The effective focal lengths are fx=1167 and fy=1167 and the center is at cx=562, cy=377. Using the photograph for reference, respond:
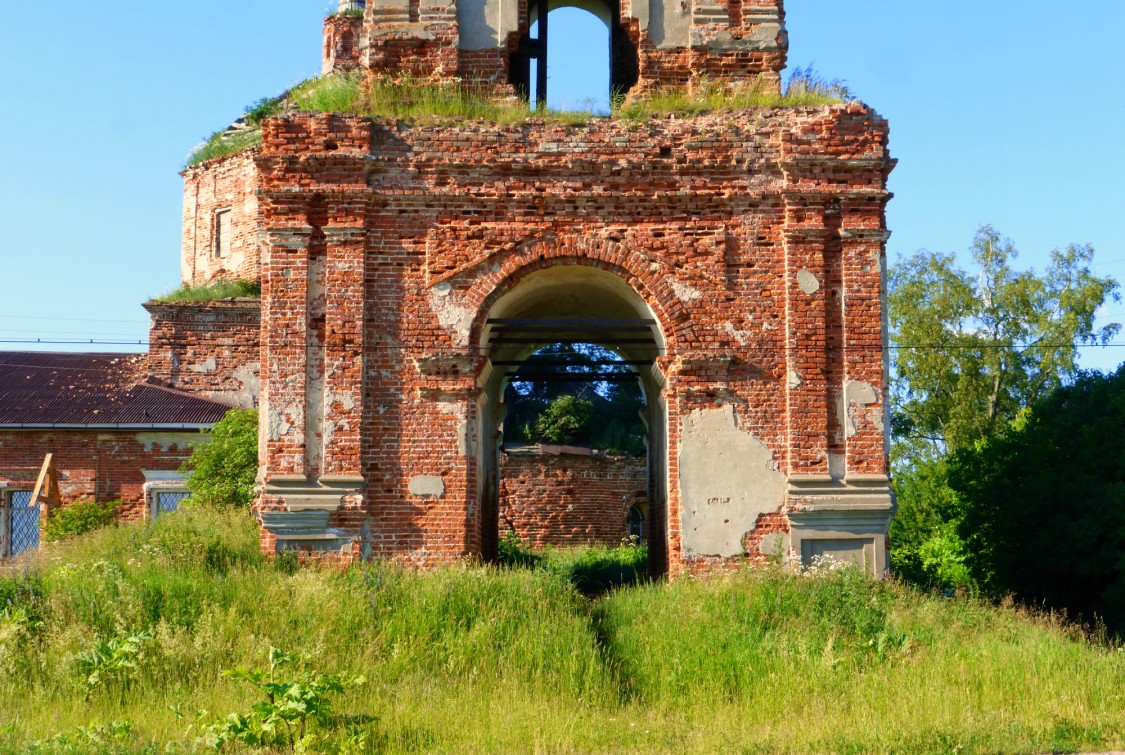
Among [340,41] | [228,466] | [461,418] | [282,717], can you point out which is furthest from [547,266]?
[340,41]

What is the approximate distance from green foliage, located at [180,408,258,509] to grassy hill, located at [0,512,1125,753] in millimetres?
5855

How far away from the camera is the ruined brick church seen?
36.9ft

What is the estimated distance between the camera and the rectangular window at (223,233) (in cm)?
2538

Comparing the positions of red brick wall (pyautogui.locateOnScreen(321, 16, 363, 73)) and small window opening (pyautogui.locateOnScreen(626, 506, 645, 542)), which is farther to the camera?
small window opening (pyautogui.locateOnScreen(626, 506, 645, 542))

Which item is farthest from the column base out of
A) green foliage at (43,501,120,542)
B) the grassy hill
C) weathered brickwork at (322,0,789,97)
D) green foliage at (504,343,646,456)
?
green foliage at (504,343,646,456)

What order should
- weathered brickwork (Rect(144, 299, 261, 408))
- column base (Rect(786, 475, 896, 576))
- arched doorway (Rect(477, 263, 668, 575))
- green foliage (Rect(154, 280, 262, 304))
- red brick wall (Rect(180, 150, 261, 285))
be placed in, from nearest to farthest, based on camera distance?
column base (Rect(786, 475, 896, 576)) < arched doorway (Rect(477, 263, 668, 575)) < weathered brickwork (Rect(144, 299, 261, 408)) < green foliage (Rect(154, 280, 262, 304)) < red brick wall (Rect(180, 150, 261, 285))

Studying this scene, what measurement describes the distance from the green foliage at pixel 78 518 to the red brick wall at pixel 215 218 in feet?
20.5

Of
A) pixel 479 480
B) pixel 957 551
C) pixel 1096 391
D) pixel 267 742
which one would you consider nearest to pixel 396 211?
pixel 479 480

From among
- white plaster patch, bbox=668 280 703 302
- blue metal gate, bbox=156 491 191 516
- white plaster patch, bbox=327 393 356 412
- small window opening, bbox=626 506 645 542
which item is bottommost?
small window opening, bbox=626 506 645 542

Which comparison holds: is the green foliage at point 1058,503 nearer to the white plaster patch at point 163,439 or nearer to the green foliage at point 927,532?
the green foliage at point 927,532

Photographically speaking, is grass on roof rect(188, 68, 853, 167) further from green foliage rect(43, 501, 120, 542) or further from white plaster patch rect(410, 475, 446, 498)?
green foliage rect(43, 501, 120, 542)

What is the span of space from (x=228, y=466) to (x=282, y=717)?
34.2ft

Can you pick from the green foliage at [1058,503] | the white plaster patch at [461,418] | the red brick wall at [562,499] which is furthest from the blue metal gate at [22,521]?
the green foliage at [1058,503]

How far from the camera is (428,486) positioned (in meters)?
11.3
